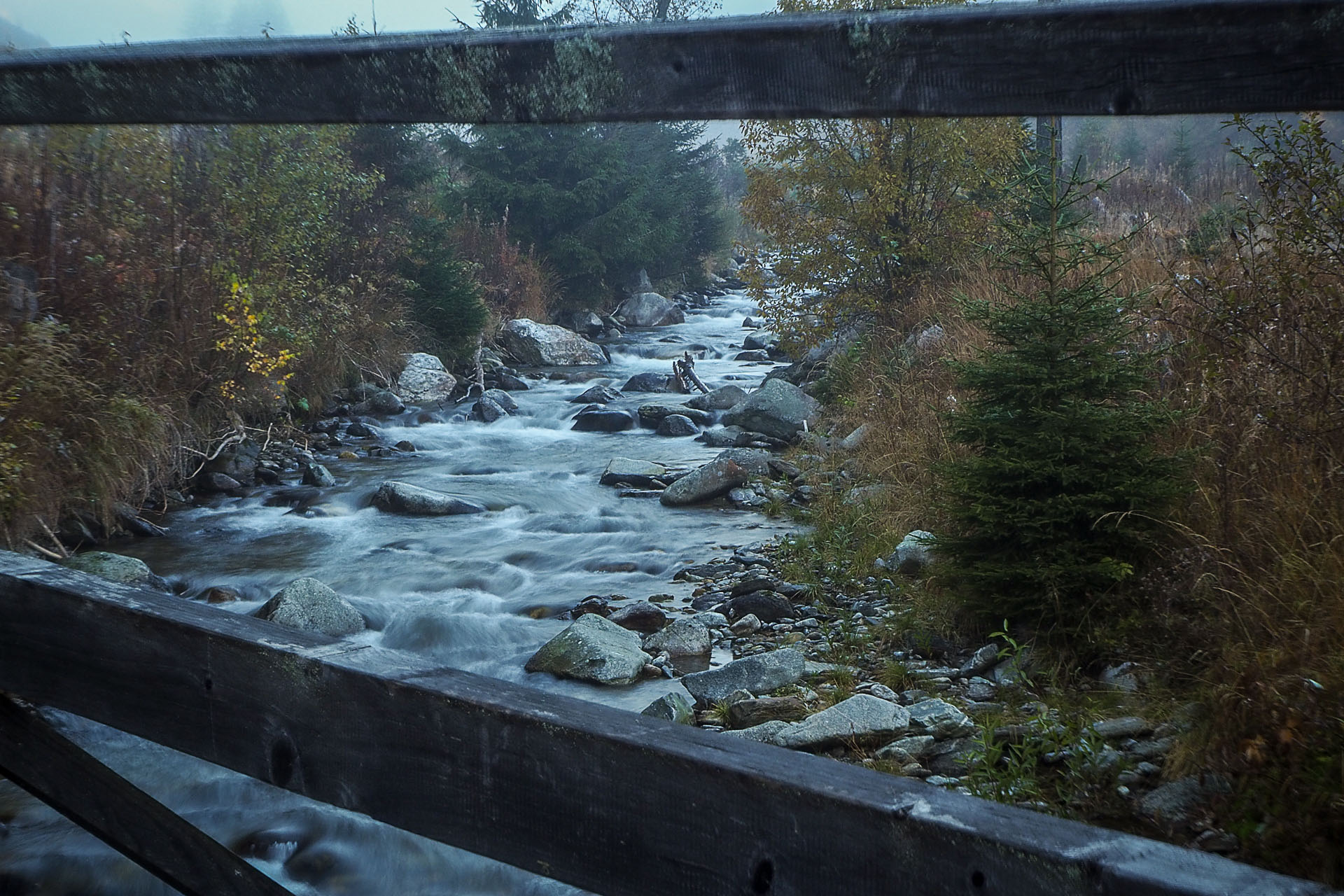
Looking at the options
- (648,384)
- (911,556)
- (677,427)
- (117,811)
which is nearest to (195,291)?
(677,427)

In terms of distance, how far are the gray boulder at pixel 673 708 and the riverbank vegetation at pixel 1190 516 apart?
3.97ft

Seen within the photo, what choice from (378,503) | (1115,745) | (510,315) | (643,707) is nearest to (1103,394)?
(1115,745)

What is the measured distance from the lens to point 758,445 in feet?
37.9

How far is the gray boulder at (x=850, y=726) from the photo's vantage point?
13.6 ft

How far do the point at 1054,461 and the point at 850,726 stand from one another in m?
1.42

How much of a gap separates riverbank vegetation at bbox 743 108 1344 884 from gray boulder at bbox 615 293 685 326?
1875cm

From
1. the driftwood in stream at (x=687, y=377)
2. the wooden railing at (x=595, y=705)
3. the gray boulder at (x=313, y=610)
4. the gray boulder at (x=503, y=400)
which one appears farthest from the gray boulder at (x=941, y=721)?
the driftwood in stream at (x=687, y=377)

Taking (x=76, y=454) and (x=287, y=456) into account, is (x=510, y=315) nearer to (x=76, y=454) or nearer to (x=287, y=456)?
(x=287, y=456)

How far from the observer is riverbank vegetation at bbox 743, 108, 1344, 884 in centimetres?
290

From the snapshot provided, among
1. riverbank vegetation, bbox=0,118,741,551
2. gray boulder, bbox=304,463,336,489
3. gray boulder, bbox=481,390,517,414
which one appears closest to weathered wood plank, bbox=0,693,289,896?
riverbank vegetation, bbox=0,118,741,551

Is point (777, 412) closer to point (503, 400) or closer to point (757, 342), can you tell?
point (503, 400)

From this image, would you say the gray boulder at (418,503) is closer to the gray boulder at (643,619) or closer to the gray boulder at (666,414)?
the gray boulder at (643,619)

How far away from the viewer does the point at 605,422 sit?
13.7 meters

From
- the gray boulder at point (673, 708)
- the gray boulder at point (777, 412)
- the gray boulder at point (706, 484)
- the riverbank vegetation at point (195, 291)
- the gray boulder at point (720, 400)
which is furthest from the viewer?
the gray boulder at point (720, 400)
